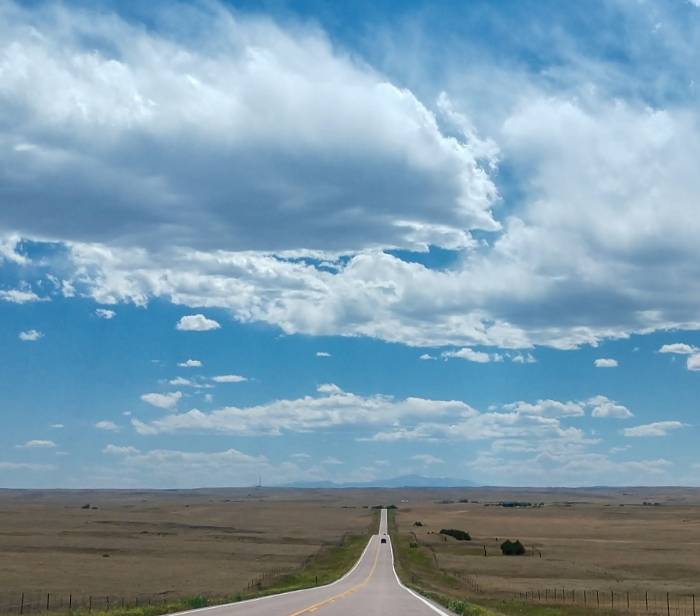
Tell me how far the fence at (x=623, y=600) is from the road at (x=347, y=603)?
7.74 meters

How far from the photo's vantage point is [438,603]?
123ft

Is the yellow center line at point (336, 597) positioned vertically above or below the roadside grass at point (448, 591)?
above

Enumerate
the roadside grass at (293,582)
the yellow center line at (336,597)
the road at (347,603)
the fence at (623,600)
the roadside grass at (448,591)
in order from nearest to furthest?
the road at (347,603) < the yellow center line at (336,597) < the roadside grass at (293,582) < the roadside grass at (448,591) < the fence at (623,600)

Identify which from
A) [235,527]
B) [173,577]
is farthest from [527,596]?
[235,527]

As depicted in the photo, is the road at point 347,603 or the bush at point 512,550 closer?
the road at point 347,603

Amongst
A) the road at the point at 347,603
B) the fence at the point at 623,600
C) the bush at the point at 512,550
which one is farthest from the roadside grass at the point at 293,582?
the bush at the point at 512,550

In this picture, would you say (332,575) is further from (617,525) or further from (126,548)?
(617,525)

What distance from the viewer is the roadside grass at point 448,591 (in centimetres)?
3759

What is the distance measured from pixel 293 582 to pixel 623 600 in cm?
1976

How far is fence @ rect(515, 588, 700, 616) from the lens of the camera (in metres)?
42.0

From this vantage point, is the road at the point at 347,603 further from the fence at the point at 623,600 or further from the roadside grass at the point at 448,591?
the fence at the point at 623,600

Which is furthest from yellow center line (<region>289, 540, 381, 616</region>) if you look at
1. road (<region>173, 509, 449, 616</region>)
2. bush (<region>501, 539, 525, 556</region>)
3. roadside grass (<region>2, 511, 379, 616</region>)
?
bush (<region>501, 539, 525, 556</region>)

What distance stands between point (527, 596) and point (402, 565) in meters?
21.2

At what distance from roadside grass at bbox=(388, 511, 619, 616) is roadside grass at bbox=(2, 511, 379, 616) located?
448 cm
